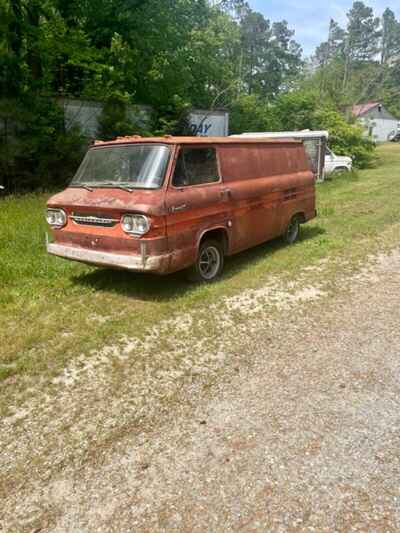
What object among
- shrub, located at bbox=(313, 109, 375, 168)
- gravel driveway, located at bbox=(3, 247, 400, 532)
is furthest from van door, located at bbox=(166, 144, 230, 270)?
shrub, located at bbox=(313, 109, 375, 168)

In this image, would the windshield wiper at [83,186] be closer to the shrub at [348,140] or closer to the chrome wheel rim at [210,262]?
the chrome wheel rim at [210,262]

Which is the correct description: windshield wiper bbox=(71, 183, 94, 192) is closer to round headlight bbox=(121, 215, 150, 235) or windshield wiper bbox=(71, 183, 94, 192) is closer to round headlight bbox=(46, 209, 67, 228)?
round headlight bbox=(46, 209, 67, 228)

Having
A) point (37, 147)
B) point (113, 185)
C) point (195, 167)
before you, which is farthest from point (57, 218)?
point (37, 147)

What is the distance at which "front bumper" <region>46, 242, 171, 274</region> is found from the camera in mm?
4621

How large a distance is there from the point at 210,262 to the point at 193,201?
108 cm

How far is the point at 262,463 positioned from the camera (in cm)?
254

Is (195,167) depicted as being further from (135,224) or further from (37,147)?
(37,147)

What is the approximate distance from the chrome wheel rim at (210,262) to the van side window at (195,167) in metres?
0.98

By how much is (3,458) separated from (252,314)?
9.68 feet

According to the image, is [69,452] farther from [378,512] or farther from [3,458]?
[378,512]

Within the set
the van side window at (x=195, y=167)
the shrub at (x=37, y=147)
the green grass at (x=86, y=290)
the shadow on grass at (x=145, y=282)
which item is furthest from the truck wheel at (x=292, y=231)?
the shrub at (x=37, y=147)

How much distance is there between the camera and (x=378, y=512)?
221 centimetres

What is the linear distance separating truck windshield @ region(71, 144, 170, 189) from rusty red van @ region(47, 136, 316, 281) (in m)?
0.01

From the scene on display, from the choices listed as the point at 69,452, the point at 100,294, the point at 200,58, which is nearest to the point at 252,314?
the point at 100,294
